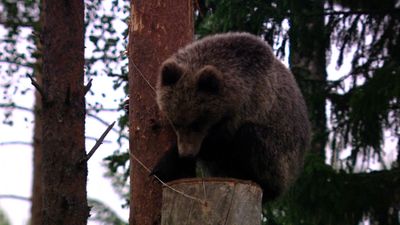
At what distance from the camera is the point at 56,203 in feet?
21.8

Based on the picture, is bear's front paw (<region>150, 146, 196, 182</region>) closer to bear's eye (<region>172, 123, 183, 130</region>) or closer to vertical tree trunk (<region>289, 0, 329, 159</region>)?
bear's eye (<region>172, 123, 183, 130</region>)

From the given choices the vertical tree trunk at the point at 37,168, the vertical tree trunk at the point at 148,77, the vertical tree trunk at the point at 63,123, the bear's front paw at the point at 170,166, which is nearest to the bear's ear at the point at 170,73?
the vertical tree trunk at the point at 148,77

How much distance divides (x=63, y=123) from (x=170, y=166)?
92cm

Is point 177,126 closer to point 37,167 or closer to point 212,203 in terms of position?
point 212,203

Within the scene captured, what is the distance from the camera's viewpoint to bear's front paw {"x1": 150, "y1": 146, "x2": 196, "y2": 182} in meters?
6.74

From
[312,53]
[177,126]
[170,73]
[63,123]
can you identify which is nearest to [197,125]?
[177,126]

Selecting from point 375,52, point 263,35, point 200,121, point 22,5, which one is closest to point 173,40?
point 200,121

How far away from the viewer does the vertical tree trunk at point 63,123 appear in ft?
21.8

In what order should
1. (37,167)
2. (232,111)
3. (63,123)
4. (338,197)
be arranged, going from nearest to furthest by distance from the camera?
1. (63,123)
2. (232,111)
3. (338,197)
4. (37,167)

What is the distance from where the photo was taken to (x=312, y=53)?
1295 cm

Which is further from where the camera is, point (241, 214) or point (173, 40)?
point (173, 40)

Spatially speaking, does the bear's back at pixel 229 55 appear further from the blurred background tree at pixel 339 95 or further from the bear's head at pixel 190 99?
the blurred background tree at pixel 339 95

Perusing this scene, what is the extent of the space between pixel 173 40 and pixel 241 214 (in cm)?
207

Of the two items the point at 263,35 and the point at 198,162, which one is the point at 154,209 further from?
the point at 263,35
